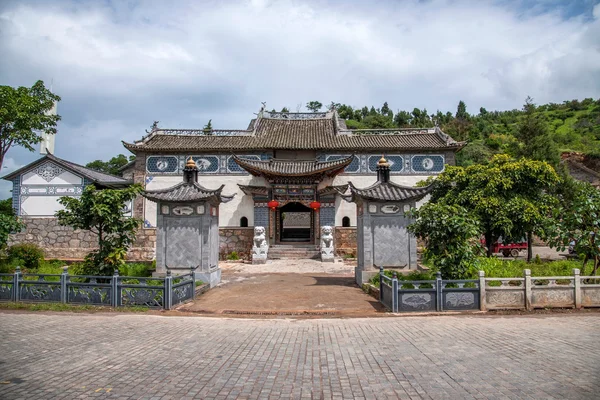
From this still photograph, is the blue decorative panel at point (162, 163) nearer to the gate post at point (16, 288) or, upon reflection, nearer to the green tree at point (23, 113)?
the green tree at point (23, 113)

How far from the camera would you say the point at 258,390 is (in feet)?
14.3

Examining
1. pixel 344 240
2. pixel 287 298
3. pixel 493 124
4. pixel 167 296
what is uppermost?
pixel 493 124

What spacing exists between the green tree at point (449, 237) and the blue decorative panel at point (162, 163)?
731 inches

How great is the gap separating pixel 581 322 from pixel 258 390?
6912 mm

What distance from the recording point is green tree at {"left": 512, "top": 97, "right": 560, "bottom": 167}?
27.3 m

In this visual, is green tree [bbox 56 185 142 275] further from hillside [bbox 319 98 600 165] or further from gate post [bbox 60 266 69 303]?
hillside [bbox 319 98 600 165]

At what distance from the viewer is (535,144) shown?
1101 inches

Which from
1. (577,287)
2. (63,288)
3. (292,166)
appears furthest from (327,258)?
(63,288)

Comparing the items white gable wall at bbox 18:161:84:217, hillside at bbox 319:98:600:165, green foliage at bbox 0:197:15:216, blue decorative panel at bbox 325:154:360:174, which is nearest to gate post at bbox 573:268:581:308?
blue decorative panel at bbox 325:154:360:174

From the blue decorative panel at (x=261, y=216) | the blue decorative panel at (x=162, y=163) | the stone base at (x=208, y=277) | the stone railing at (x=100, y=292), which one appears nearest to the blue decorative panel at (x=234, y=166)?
the blue decorative panel at (x=261, y=216)

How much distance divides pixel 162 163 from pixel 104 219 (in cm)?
1446

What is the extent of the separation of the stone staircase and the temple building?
3.08ft

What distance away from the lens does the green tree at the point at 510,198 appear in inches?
596

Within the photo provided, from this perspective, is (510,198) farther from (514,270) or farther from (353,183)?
(353,183)
